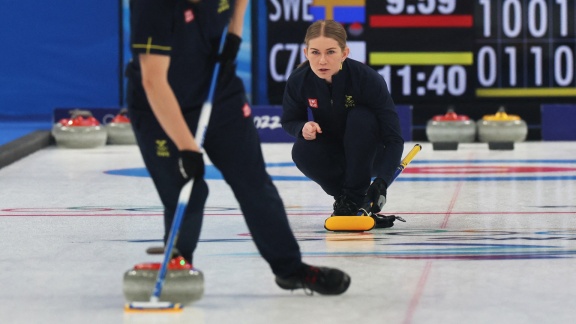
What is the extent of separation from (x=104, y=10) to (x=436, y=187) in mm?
6542

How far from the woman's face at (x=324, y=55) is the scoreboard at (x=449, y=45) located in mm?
5983

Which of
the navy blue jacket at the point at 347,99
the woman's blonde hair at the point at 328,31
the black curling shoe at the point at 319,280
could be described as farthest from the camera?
the navy blue jacket at the point at 347,99

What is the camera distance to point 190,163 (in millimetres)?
3238

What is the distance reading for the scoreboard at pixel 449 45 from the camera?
10852 millimetres

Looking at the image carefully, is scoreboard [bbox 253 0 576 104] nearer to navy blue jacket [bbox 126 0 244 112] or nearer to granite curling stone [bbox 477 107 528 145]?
granite curling stone [bbox 477 107 528 145]

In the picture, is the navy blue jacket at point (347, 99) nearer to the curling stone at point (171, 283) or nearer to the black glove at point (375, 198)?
the black glove at point (375, 198)

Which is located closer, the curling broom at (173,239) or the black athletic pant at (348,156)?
the curling broom at (173,239)

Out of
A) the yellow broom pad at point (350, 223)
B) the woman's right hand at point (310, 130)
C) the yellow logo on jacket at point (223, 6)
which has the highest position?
the yellow logo on jacket at point (223, 6)

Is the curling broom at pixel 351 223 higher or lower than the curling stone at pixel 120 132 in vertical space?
higher

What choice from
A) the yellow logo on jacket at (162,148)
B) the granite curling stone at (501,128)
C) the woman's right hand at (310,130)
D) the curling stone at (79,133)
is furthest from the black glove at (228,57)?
the granite curling stone at (501,128)

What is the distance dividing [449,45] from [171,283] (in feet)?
25.7

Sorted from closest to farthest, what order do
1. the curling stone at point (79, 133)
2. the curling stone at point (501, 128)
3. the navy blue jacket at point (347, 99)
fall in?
1. the navy blue jacket at point (347, 99)
2. the curling stone at point (79, 133)
3. the curling stone at point (501, 128)

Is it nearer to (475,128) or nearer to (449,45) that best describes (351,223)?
(475,128)

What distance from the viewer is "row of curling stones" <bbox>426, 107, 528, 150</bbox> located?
1027 cm
